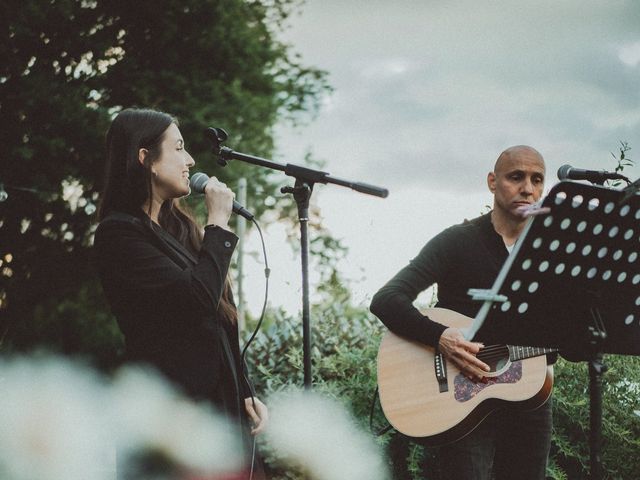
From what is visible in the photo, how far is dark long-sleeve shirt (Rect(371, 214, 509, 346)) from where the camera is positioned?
314 cm

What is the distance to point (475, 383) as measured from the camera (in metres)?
3.03

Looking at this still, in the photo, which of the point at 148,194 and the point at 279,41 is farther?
the point at 279,41

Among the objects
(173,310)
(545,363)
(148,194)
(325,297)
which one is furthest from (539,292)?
(325,297)

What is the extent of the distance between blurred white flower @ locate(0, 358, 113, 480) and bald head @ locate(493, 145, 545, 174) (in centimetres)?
342

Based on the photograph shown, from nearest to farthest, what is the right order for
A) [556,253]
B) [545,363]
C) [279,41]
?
[556,253]
[545,363]
[279,41]

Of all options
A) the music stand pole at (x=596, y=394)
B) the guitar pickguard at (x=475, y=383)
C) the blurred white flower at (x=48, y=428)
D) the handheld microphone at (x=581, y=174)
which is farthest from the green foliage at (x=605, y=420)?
the blurred white flower at (x=48, y=428)

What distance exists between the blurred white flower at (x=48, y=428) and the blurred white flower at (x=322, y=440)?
134cm

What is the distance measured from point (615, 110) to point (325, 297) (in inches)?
115

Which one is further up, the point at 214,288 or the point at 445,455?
the point at 214,288

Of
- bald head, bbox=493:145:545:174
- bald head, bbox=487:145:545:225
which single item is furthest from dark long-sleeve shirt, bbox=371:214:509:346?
bald head, bbox=493:145:545:174

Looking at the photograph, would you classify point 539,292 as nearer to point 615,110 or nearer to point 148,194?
point 148,194

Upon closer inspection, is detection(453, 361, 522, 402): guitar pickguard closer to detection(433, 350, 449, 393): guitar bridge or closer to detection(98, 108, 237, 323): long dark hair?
detection(433, 350, 449, 393): guitar bridge

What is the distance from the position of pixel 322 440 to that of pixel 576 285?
2450 mm

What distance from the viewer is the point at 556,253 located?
203 centimetres
